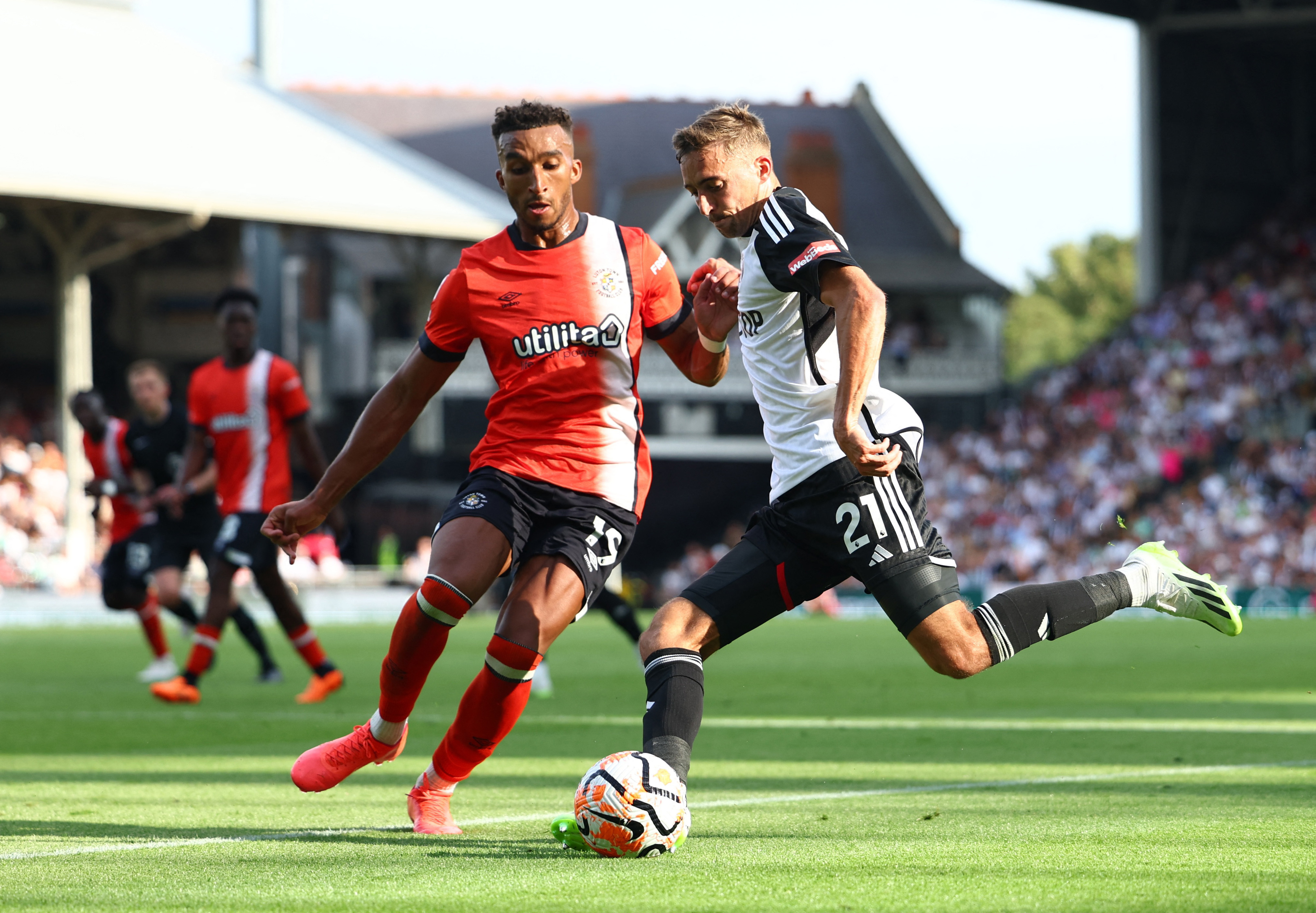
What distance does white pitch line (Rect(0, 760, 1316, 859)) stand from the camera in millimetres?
5242

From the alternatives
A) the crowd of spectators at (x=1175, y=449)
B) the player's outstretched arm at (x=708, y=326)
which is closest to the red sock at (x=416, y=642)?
the player's outstretched arm at (x=708, y=326)

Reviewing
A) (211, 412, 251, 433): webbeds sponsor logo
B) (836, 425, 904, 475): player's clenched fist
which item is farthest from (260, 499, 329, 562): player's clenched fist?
(211, 412, 251, 433): webbeds sponsor logo

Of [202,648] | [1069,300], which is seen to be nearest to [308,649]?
[202,648]

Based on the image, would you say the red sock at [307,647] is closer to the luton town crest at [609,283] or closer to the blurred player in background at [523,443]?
the blurred player in background at [523,443]

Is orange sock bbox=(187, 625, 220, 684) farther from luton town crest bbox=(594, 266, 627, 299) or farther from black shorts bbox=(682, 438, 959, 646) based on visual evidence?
black shorts bbox=(682, 438, 959, 646)

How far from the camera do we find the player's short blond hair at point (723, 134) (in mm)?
5363

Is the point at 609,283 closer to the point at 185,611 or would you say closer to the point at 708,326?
the point at 708,326

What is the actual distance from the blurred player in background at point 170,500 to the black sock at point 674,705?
7.33 metres

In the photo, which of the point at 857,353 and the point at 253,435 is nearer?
the point at 857,353

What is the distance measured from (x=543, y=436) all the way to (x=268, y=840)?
151 centimetres

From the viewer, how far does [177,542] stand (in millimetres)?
12547

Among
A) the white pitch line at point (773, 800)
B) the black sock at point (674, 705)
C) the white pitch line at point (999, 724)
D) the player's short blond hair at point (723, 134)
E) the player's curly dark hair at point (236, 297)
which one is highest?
the player's curly dark hair at point (236, 297)

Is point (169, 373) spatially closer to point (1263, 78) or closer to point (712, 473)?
point (712, 473)

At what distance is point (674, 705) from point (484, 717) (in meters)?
0.70
